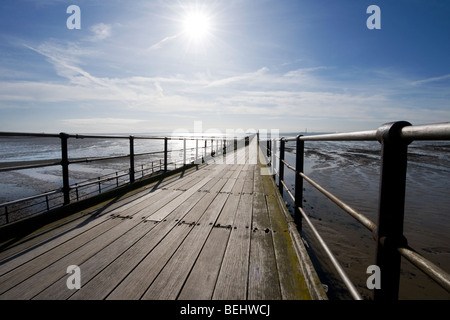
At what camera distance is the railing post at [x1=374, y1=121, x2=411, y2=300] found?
0.92m

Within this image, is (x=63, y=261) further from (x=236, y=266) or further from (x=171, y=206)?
(x=171, y=206)

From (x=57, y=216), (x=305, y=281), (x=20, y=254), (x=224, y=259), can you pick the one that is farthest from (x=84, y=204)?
(x=305, y=281)

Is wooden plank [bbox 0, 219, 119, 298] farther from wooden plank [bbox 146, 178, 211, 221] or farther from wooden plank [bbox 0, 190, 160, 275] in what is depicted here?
wooden plank [bbox 146, 178, 211, 221]

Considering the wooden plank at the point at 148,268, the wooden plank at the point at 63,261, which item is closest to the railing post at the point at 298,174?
the wooden plank at the point at 148,268

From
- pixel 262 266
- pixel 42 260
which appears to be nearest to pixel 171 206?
pixel 42 260

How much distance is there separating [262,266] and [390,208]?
3.71ft

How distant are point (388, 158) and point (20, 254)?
277 centimetres

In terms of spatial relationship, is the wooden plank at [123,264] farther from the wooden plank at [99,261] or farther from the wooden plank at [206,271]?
the wooden plank at [206,271]

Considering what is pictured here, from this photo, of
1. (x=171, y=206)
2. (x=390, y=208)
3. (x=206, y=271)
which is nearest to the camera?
(x=390, y=208)

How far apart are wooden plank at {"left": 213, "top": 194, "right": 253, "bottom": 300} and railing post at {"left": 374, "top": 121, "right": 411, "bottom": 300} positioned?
85 cm

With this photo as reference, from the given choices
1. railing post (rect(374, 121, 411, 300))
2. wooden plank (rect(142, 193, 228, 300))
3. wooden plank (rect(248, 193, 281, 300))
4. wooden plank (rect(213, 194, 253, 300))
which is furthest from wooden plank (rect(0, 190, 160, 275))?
railing post (rect(374, 121, 411, 300))

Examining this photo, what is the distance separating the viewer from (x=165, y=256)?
1.91 metres

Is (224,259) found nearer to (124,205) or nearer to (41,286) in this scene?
(41,286)
